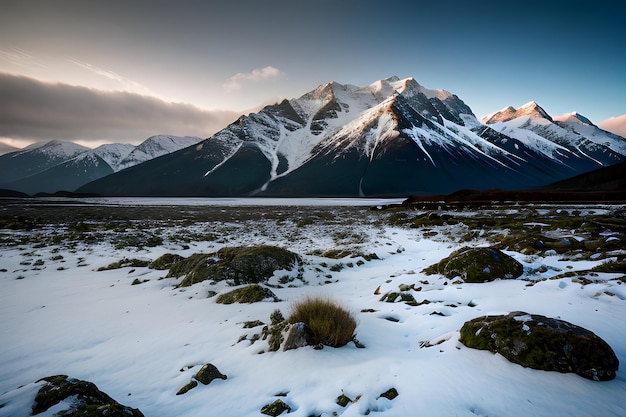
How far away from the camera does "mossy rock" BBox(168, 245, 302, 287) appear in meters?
11.0

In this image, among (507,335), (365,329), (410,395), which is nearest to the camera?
(410,395)

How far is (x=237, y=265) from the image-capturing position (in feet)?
37.9

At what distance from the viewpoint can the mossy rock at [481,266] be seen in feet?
29.1

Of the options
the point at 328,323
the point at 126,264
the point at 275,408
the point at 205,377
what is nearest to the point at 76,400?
the point at 205,377

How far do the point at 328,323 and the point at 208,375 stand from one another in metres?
2.35

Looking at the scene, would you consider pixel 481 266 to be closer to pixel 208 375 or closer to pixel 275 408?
pixel 275 408

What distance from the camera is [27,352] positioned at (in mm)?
6758

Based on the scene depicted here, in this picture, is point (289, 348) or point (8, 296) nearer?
point (289, 348)

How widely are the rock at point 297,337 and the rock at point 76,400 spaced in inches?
105

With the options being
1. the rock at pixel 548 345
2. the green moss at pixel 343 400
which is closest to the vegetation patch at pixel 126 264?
the green moss at pixel 343 400

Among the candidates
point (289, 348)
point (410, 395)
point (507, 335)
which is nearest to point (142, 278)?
point (289, 348)

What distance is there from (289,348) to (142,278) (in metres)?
9.23

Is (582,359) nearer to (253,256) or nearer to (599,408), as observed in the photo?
(599,408)

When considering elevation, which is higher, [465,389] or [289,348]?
[465,389]
